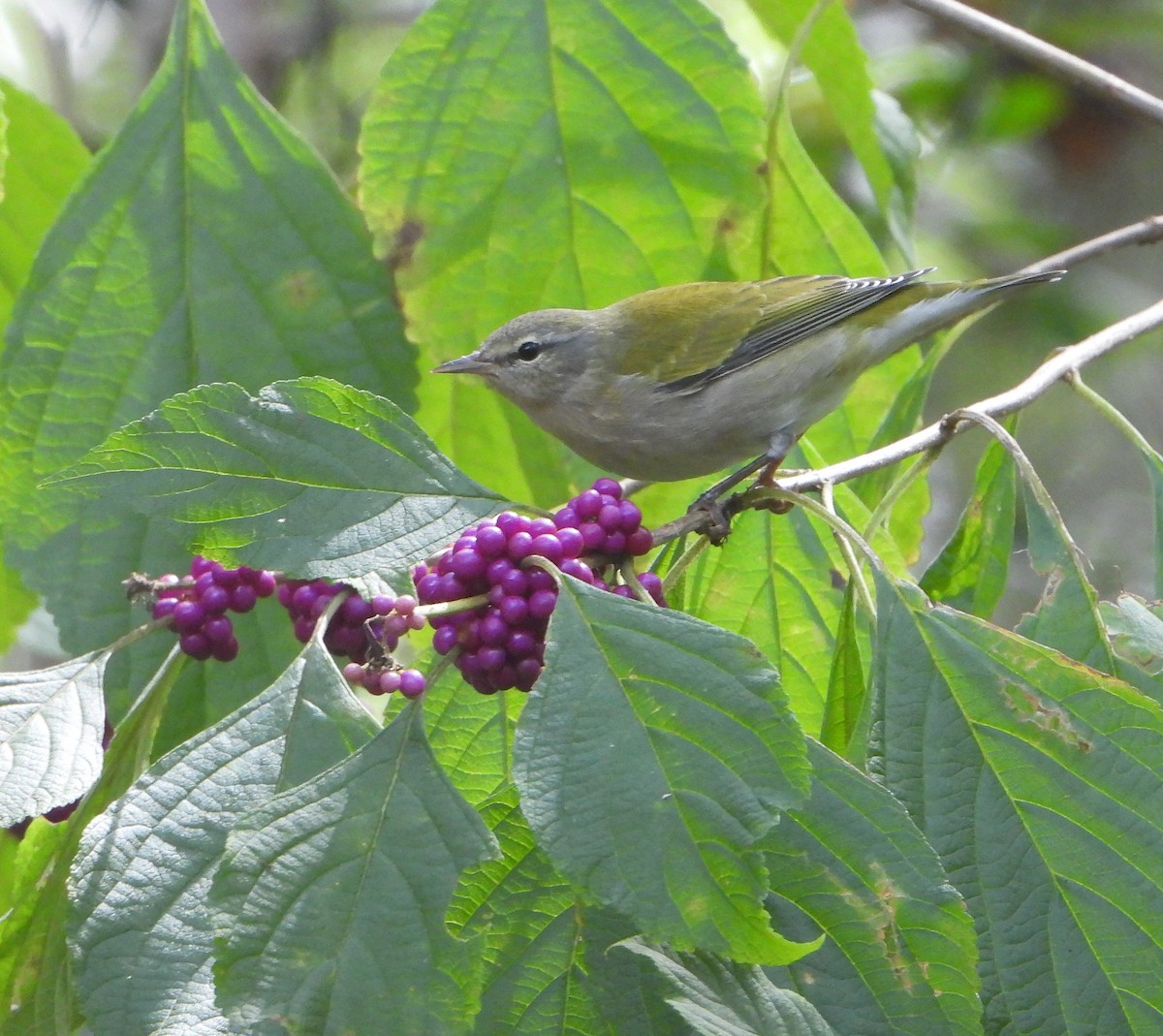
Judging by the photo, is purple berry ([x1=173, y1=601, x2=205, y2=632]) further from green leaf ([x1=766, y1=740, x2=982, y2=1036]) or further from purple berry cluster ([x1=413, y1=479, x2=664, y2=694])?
green leaf ([x1=766, y1=740, x2=982, y2=1036])

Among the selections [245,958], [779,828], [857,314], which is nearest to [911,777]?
[779,828]

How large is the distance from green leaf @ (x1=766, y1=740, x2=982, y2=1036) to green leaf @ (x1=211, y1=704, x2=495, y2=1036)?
1.36 feet

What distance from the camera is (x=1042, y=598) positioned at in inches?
87.1

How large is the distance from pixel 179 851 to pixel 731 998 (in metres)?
0.74

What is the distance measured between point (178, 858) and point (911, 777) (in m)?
0.99

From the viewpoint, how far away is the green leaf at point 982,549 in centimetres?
259

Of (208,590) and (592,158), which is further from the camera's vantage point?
(592,158)

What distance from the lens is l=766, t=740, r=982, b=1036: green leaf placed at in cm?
167

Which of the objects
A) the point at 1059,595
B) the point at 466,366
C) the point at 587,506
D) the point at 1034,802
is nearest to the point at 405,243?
the point at 466,366

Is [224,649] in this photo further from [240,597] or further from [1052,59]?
[1052,59]

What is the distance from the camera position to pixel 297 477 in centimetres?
188

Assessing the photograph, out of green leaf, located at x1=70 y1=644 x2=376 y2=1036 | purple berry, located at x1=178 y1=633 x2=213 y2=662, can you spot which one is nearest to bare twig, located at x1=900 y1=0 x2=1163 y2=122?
purple berry, located at x1=178 y1=633 x2=213 y2=662

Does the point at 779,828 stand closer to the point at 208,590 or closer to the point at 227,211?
the point at 208,590

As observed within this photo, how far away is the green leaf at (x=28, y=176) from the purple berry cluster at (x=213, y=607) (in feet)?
4.69
